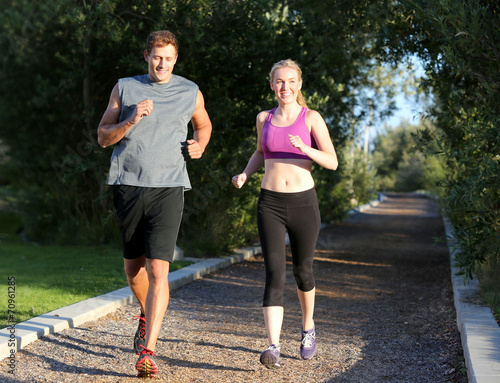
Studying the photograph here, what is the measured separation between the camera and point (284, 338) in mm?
5293

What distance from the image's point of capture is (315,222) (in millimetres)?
4340

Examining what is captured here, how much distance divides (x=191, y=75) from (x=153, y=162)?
613 cm

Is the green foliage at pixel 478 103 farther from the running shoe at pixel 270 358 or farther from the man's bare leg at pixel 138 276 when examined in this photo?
the man's bare leg at pixel 138 276

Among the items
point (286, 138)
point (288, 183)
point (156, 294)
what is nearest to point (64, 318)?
point (156, 294)

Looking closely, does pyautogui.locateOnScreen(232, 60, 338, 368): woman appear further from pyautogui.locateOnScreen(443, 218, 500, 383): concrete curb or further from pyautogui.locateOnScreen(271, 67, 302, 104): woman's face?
pyautogui.locateOnScreen(443, 218, 500, 383): concrete curb

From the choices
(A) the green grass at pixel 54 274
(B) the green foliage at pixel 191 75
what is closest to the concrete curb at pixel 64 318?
(A) the green grass at pixel 54 274

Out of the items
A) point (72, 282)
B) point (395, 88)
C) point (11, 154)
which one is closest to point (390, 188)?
point (395, 88)

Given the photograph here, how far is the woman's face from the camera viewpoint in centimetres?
430

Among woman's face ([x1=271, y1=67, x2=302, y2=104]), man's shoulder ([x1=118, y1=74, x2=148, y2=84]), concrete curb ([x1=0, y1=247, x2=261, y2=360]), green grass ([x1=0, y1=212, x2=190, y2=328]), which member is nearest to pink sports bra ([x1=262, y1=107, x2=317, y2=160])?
woman's face ([x1=271, y1=67, x2=302, y2=104])

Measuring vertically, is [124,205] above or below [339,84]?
below

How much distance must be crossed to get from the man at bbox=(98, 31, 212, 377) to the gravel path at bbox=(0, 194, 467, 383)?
58 cm

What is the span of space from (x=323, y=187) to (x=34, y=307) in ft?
35.8

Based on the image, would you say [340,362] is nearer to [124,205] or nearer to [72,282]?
[124,205]

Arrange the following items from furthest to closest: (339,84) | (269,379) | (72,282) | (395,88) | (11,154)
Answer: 1. (395,88)
2. (11,154)
3. (339,84)
4. (72,282)
5. (269,379)
